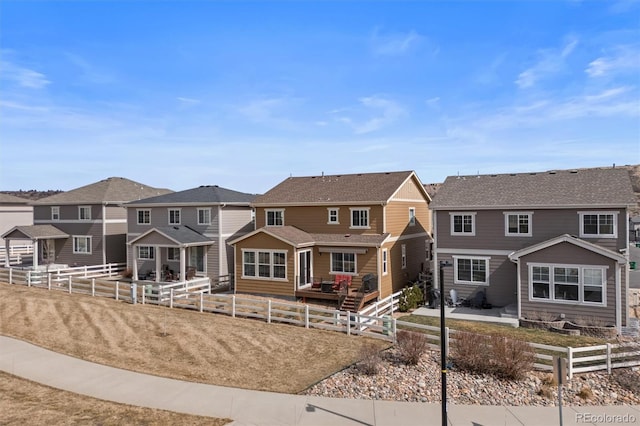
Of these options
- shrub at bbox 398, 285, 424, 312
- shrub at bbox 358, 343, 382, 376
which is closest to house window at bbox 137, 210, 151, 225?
shrub at bbox 398, 285, 424, 312

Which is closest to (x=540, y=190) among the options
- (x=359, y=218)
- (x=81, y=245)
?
(x=359, y=218)

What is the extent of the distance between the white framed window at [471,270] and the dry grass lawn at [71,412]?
18.2 m

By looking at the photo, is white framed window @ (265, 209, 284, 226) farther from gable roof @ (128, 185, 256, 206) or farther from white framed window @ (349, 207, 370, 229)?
white framed window @ (349, 207, 370, 229)

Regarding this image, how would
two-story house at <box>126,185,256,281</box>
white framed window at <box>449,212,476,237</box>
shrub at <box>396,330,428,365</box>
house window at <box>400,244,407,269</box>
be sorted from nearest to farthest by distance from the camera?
Answer: shrub at <box>396,330,428,365</box>
white framed window at <box>449,212,476,237</box>
house window at <box>400,244,407,269</box>
two-story house at <box>126,185,256,281</box>

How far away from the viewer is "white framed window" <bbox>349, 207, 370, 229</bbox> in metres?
27.5

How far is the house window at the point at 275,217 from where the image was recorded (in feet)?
99.7

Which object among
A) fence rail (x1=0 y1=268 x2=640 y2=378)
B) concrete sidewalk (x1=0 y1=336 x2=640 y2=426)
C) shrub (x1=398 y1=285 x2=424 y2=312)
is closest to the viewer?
concrete sidewalk (x1=0 y1=336 x2=640 y2=426)

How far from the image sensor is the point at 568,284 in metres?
21.4

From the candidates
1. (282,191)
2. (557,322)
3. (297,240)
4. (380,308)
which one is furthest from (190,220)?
(557,322)

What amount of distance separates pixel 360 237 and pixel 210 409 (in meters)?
16.7

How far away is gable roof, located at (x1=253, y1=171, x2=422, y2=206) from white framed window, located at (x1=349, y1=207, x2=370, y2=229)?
595 millimetres

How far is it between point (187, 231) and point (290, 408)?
22.6 m

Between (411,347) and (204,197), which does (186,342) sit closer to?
(411,347)

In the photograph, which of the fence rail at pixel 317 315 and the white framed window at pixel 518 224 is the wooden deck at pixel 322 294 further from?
the white framed window at pixel 518 224
